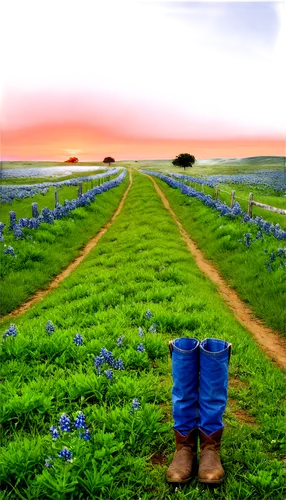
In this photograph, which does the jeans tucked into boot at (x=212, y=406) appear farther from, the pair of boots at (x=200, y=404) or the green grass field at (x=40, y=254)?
the green grass field at (x=40, y=254)

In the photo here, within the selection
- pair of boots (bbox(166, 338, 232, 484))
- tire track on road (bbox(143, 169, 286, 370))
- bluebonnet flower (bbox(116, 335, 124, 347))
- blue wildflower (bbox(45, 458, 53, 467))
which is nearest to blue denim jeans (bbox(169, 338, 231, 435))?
pair of boots (bbox(166, 338, 232, 484))

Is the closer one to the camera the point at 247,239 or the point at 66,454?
the point at 66,454

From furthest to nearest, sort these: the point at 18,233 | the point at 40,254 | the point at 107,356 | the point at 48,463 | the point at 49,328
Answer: the point at 18,233, the point at 40,254, the point at 49,328, the point at 107,356, the point at 48,463

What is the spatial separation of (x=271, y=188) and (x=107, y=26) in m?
40.6

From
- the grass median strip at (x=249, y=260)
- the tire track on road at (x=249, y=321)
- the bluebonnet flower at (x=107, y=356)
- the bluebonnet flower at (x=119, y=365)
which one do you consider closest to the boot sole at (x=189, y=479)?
the bluebonnet flower at (x=119, y=365)

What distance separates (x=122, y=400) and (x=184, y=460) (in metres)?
1.17

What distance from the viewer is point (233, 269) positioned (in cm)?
1112

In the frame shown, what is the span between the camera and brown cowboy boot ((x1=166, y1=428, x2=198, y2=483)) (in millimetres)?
3357

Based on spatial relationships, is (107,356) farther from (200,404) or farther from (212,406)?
(212,406)

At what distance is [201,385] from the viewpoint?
3.54m

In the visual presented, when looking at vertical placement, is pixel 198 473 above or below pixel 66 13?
below

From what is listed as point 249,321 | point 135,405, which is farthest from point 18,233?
point 135,405

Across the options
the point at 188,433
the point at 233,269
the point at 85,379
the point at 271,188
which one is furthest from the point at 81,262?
the point at 271,188

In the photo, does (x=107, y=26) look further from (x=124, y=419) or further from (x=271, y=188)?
(x=271, y=188)
